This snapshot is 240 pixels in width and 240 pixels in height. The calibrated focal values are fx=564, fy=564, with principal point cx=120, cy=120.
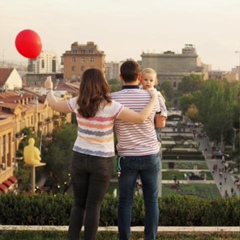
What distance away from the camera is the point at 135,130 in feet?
14.1

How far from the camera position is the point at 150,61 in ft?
381

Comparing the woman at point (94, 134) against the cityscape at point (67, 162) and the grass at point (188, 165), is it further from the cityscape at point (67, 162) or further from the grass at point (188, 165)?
the grass at point (188, 165)

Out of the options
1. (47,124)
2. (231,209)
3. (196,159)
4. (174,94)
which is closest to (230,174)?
(196,159)

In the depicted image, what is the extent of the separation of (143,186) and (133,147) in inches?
13.7

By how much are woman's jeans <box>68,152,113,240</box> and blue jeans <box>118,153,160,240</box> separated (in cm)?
19

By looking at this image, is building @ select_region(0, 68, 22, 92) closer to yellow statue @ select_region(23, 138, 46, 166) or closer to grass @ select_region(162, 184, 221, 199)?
grass @ select_region(162, 184, 221, 199)

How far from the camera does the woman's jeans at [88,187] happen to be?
4152 mm

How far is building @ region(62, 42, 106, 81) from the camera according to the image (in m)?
80.5

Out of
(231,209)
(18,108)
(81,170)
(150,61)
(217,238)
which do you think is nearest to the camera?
(81,170)

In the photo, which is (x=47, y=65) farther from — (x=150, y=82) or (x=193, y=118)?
(x=150, y=82)

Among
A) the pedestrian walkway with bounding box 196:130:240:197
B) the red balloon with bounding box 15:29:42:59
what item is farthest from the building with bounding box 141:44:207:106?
the red balloon with bounding box 15:29:42:59

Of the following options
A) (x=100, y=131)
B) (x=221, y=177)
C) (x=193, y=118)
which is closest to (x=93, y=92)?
(x=100, y=131)

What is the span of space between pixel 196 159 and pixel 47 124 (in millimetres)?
10680

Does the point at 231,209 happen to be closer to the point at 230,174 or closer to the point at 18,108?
the point at 18,108
